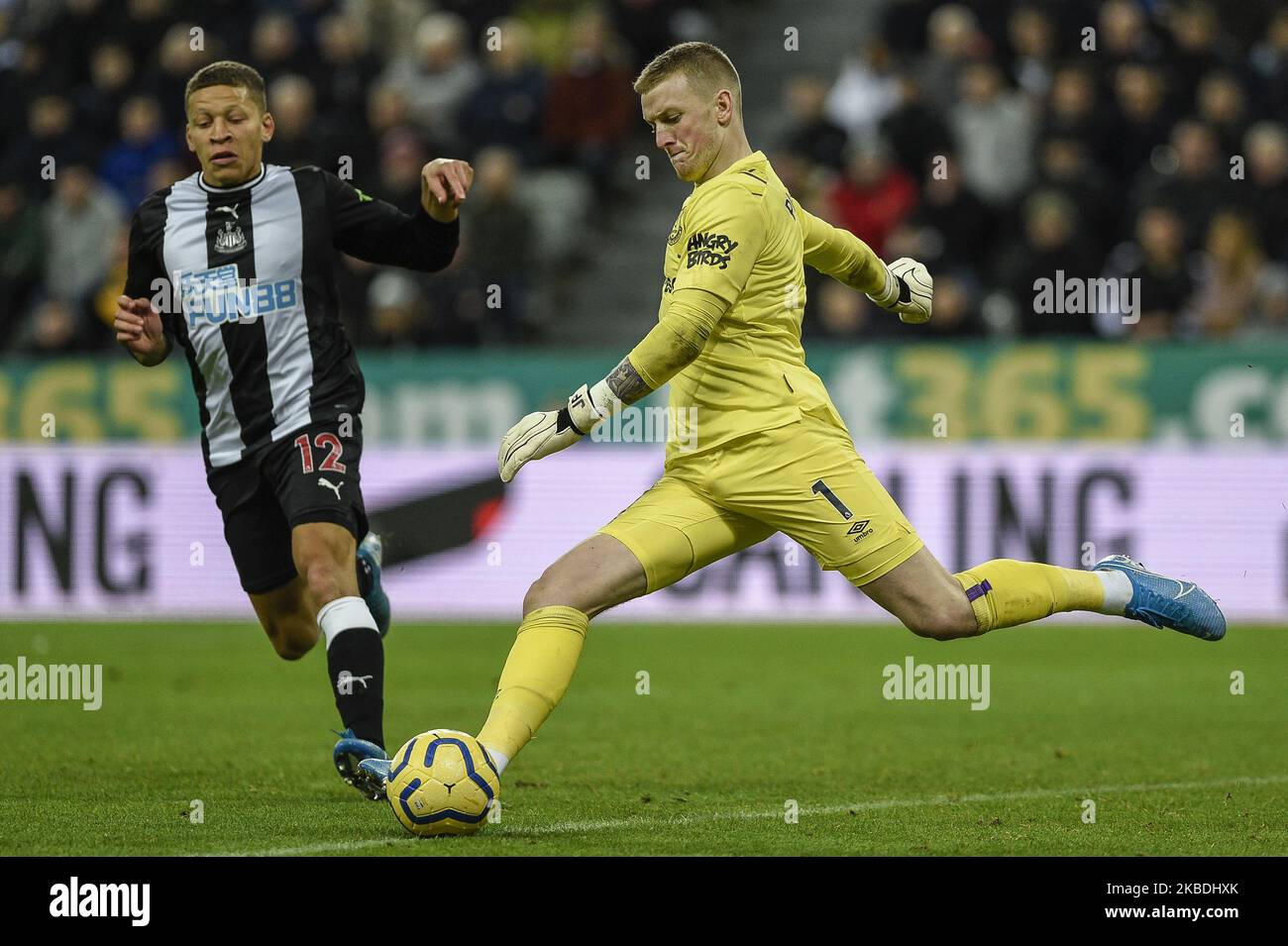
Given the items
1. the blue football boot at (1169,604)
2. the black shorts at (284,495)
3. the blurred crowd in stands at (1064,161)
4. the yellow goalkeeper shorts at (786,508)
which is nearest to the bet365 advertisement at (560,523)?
the blurred crowd in stands at (1064,161)

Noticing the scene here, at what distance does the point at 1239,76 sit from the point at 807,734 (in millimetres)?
8898

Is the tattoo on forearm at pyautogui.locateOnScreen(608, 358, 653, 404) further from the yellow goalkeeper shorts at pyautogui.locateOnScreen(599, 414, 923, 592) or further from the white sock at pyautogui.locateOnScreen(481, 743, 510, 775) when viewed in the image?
the white sock at pyautogui.locateOnScreen(481, 743, 510, 775)

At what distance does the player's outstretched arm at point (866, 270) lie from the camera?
21.7 ft

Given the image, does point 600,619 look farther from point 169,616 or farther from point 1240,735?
point 1240,735

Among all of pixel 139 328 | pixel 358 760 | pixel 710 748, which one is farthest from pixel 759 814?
pixel 139 328

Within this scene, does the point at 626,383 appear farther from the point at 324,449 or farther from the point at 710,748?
the point at 710,748

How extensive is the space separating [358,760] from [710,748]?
2.29 metres

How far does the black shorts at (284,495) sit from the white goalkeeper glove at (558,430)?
3.59ft

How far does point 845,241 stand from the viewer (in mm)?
6703

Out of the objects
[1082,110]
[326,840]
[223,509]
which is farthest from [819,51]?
[326,840]

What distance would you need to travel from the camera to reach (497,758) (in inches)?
226

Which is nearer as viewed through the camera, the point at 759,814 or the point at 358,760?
the point at 358,760

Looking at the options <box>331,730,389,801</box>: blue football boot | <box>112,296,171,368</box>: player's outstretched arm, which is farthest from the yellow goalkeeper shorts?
<box>112,296,171,368</box>: player's outstretched arm

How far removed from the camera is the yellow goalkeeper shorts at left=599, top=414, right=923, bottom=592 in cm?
615
